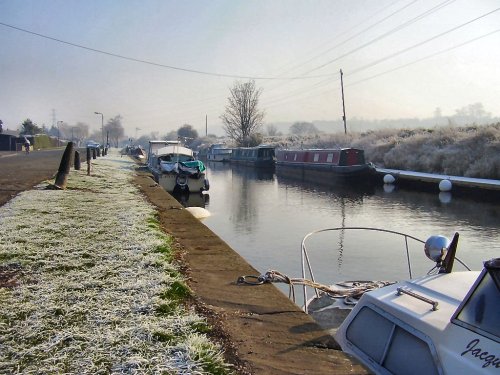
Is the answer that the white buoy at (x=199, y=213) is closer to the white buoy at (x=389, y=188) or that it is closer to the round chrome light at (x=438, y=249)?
the round chrome light at (x=438, y=249)

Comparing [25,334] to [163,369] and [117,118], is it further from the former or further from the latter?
[117,118]

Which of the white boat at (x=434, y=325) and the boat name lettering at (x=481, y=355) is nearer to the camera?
the boat name lettering at (x=481, y=355)

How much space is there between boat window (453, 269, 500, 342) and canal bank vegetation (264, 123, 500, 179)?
27688 mm

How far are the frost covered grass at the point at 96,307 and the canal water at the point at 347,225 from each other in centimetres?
537

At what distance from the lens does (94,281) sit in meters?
4.93

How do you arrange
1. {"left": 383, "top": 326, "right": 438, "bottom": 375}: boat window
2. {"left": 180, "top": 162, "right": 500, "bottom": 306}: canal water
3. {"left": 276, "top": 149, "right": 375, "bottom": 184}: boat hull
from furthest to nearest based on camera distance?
{"left": 276, "top": 149, "right": 375, "bottom": 184}: boat hull
{"left": 180, "top": 162, "right": 500, "bottom": 306}: canal water
{"left": 383, "top": 326, "right": 438, "bottom": 375}: boat window

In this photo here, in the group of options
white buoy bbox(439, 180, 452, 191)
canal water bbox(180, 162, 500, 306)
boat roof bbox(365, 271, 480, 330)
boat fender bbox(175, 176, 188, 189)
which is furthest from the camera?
white buoy bbox(439, 180, 452, 191)

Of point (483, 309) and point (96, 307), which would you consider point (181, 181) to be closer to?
point (96, 307)

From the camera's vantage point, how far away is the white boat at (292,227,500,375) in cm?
337

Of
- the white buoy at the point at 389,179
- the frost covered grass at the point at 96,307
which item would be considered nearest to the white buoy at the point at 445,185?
the white buoy at the point at 389,179

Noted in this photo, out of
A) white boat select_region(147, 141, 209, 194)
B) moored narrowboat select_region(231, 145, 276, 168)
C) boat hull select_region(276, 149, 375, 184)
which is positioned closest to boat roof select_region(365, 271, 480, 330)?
white boat select_region(147, 141, 209, 194)

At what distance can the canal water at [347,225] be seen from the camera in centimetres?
1210

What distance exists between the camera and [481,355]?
3240 mm

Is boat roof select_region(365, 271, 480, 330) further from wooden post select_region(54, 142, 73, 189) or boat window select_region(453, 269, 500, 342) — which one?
wooden post select_region(54, 142, 73, 189)
